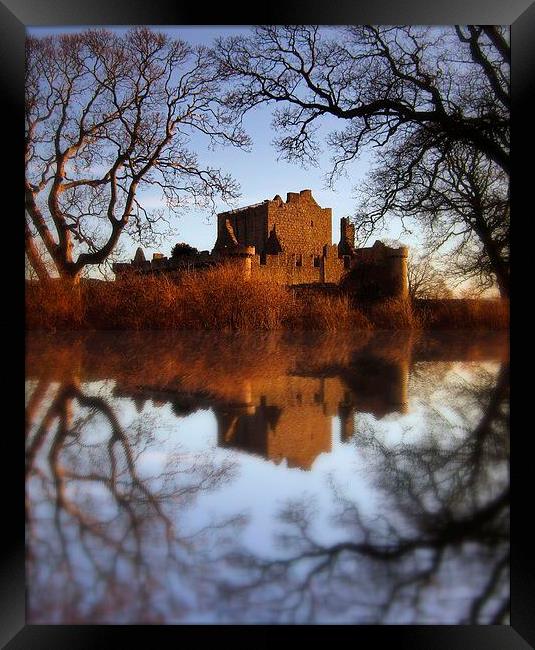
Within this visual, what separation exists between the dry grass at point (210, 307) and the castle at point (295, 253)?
13 centimetres

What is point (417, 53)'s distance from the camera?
4.62 metres

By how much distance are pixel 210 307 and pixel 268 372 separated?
121cm

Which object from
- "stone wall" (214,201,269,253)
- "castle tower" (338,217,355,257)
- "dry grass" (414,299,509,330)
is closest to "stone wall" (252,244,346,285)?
"castle tower" (338,217,355,257)

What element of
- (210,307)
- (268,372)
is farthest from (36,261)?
(268,372)

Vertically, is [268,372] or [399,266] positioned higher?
[399,266]

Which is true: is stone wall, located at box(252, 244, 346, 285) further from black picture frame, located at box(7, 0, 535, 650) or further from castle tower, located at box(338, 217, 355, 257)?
black picture frame, located at box(7, 0, 535, 650)

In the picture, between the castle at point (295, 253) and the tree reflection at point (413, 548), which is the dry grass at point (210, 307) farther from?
the tree reflection at point (413, 548)

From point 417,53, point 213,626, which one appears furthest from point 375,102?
point 213,626

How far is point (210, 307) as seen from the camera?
5383mm

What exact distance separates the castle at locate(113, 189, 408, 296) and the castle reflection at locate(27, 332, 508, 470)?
557mm

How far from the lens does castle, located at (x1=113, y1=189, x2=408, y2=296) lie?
492cm

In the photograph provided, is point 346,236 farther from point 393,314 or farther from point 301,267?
point 393,314
